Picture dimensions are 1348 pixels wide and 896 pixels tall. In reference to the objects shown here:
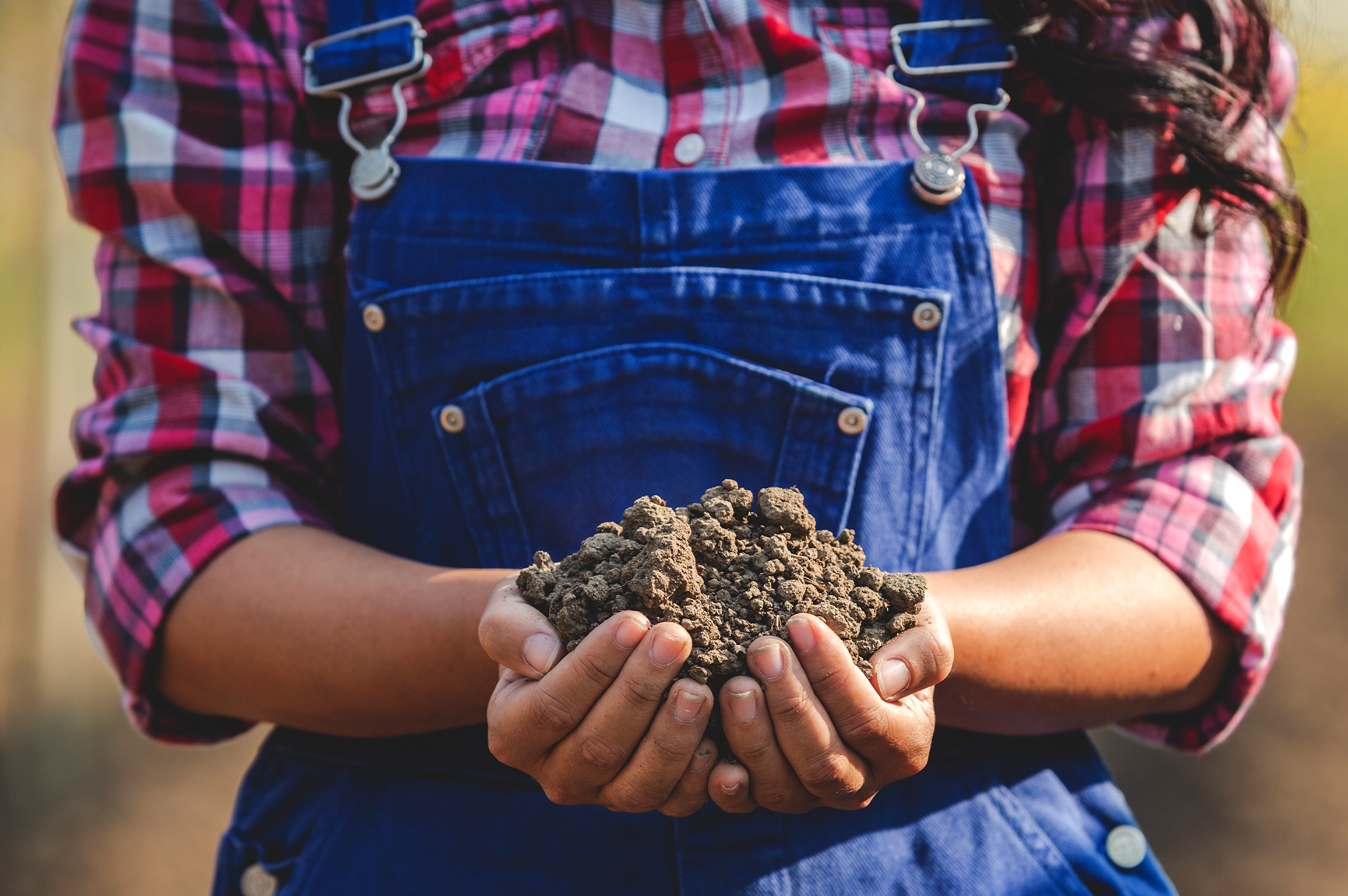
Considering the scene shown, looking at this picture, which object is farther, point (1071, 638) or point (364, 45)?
point (364, 45)

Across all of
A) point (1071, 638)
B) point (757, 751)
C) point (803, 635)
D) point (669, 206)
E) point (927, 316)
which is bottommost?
point (1071, 638)

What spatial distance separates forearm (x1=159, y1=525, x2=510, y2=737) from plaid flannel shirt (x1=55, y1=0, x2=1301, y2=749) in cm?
8

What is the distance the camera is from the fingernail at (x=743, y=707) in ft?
3.02

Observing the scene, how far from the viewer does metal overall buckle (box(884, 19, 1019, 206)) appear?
130 centimetres

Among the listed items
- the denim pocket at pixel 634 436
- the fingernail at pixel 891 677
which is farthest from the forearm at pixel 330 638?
the fingernail at pixel 891 677


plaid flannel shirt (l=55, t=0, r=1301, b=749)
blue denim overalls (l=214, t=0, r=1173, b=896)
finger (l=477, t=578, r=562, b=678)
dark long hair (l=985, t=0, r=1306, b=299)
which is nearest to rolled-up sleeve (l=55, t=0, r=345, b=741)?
plaid flannel shirt (l=55, t=0, r=1301, b=749)

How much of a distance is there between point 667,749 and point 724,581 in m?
0.19

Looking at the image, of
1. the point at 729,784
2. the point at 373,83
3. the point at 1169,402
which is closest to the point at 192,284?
the point at 373,83

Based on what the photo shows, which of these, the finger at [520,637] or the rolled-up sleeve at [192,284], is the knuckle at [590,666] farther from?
the rolled-up sleeve at [192,284]

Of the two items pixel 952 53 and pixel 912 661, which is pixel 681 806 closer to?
pixel 912 661

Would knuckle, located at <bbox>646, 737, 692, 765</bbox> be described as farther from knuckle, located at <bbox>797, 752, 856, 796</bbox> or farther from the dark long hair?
the dark long hair

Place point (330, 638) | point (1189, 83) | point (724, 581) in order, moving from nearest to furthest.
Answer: point (724, 581), point (330, 638), point (1189, 83)

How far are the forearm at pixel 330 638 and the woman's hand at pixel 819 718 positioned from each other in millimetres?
336

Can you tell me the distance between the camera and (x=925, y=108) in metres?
1.37
